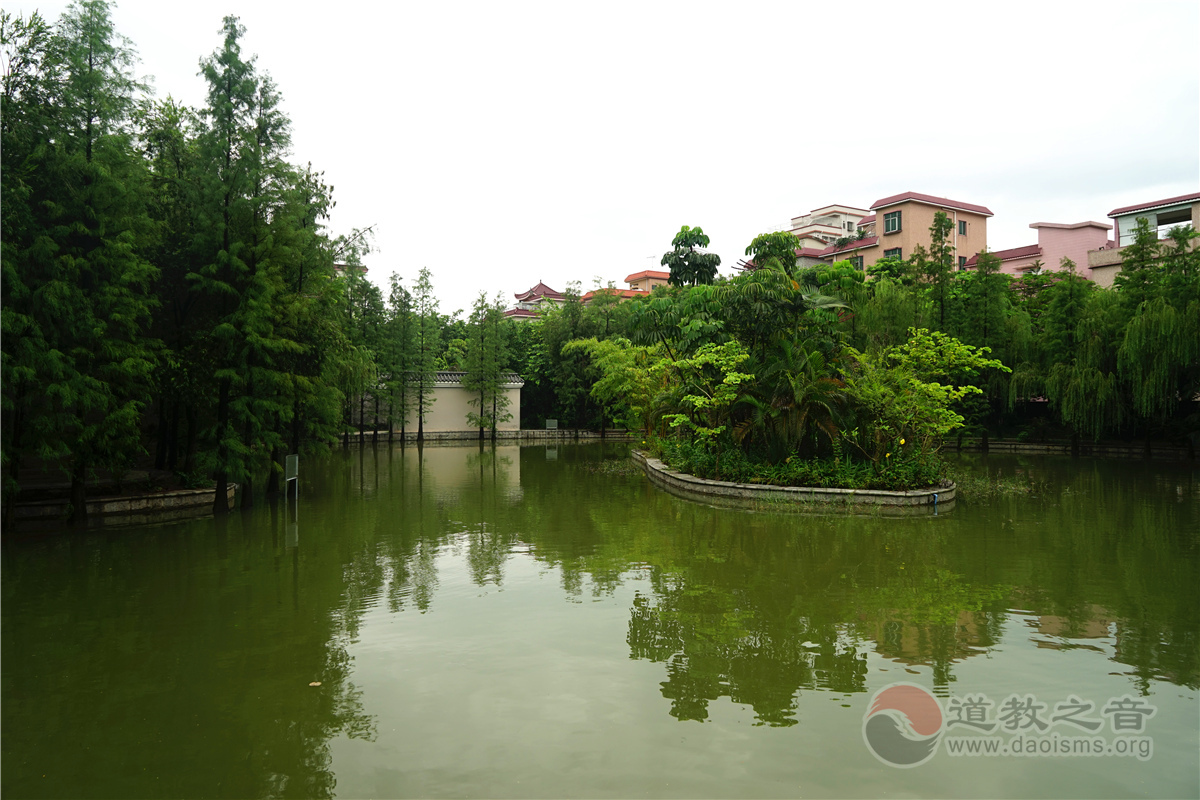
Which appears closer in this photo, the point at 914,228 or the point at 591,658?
the point at 591,658

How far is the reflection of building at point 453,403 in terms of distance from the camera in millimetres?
36094

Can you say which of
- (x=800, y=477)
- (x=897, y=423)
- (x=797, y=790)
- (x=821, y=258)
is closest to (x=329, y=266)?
(x=800, y=477)

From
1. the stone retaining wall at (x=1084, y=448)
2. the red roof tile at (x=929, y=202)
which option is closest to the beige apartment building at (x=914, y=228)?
the red roof tile at (x=929, y=202)

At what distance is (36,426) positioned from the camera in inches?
397

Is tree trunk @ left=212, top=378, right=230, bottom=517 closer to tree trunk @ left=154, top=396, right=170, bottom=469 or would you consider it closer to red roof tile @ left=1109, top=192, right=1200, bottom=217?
tree trunk @ left=154, top=396, right=170, bottom=469

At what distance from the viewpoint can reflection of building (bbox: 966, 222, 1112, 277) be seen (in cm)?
3747

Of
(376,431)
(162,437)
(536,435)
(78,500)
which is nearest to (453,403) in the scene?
(536,435)

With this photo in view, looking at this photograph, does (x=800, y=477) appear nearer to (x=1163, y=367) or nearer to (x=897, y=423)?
(x=897, y=423)

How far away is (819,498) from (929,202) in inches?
1262

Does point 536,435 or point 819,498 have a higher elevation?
point 819,498

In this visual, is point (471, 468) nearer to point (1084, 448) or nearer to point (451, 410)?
point (451, 410)

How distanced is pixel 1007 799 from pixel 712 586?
14.2 feet

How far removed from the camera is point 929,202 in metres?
39.4

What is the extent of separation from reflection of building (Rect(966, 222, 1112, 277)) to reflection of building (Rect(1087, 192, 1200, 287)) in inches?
52.6
